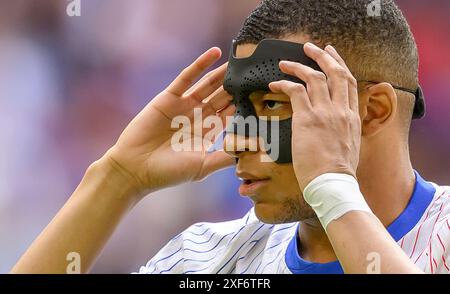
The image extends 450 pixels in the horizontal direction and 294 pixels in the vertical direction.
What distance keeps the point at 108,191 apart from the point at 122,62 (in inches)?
87.3

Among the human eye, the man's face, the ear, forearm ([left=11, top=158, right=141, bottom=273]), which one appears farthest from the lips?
forearm ([left=11, top=158, right=141, bottom=273])

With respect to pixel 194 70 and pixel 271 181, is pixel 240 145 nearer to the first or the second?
pixel 271 181

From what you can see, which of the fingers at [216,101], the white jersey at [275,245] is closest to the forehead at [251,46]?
the fingers at [216,101]

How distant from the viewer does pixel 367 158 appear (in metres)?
2.11

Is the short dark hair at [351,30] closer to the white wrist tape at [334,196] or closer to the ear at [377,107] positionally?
the ear at [377,107]

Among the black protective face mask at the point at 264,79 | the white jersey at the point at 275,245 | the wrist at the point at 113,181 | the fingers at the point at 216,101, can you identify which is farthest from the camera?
the fingers at the point at 216,101

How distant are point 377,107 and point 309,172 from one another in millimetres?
409

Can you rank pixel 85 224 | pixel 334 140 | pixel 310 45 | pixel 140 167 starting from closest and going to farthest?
pixel 334 140 → pixel 310 45 → pixel 85 224 → pixel 140 167

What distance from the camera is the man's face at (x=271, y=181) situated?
2.07 meters

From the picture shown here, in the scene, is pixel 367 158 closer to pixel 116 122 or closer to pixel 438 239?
pixel 438 239

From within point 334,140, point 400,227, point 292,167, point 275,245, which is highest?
point 334,140

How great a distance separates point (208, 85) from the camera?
2418 mm

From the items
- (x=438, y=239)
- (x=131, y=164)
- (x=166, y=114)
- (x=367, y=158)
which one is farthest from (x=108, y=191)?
(x=438, y=239)

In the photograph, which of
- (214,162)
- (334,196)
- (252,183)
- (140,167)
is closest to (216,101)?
(214,162)
